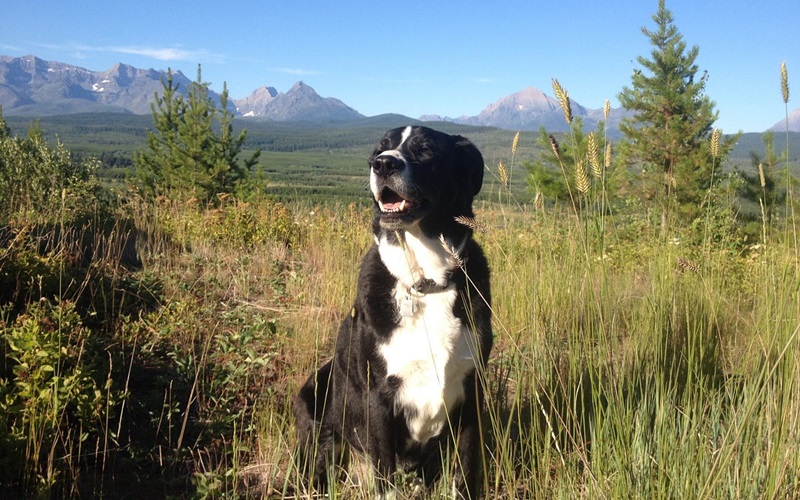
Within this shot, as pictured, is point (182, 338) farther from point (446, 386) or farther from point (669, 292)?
point (669, 292)

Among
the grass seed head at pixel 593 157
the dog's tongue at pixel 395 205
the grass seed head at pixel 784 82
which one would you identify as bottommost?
the dog's tongue at pixel 395 205

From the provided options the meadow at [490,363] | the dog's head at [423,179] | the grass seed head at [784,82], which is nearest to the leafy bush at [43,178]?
the meadow at [490,363]

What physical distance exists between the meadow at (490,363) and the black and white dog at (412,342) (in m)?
0.16

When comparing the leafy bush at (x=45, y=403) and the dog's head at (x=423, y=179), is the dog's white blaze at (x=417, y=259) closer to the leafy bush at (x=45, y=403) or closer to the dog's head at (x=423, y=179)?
the dog's head at (x=423, y=179)

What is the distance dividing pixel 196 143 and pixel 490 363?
14.4 meters

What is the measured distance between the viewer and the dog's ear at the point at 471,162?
3.03m

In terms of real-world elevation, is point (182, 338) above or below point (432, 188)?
below

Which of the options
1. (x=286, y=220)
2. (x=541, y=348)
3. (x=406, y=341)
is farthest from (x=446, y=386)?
(x=286, y=220)

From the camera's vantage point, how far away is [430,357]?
245 centimetres

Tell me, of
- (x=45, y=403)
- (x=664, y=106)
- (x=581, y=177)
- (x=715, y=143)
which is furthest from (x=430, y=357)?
(x=664, y=106)

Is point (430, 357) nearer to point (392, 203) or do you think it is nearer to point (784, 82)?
point (392, 203)

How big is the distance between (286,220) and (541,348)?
519cm

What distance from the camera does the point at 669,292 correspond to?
3195 millimetres

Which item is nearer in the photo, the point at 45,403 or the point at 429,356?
the point at 429,356
